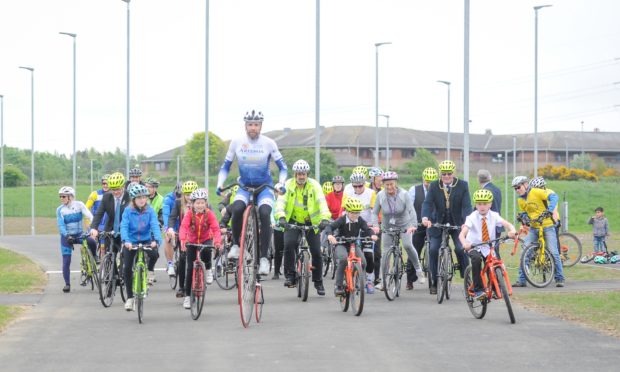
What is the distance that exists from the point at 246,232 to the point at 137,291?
7.03 feet

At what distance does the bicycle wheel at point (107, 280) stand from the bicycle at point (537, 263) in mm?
7082

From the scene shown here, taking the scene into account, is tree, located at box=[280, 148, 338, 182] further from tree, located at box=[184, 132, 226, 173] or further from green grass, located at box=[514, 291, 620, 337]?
green grass, located at box=[514, 291, 620, 337]

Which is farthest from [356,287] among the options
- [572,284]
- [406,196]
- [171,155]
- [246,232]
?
[171,155]

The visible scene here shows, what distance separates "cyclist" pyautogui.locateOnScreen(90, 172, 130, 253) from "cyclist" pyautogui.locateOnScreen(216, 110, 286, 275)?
382 cm

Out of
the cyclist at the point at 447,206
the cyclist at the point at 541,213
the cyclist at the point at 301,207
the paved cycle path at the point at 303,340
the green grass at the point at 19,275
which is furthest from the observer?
the green grass at the point at 19,275

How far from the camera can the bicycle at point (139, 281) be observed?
14664 millimetres

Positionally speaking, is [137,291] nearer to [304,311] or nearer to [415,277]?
[304,311]

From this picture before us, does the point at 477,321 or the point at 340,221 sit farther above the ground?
the point at 340,221

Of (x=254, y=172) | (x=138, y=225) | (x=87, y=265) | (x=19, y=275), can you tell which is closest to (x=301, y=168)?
(x=254, y=172)

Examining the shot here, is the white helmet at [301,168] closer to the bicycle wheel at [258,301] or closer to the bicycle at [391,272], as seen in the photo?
the bicycle at [391,272]

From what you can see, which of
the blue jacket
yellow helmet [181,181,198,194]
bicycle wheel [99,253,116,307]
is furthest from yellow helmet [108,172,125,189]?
the blue jacket

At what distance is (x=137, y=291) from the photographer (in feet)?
48.2

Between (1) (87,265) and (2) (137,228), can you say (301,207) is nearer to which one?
(2) (137,228)

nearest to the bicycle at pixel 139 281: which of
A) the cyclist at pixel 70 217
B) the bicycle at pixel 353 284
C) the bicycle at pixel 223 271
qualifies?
the bicycle at pixel 353 284
